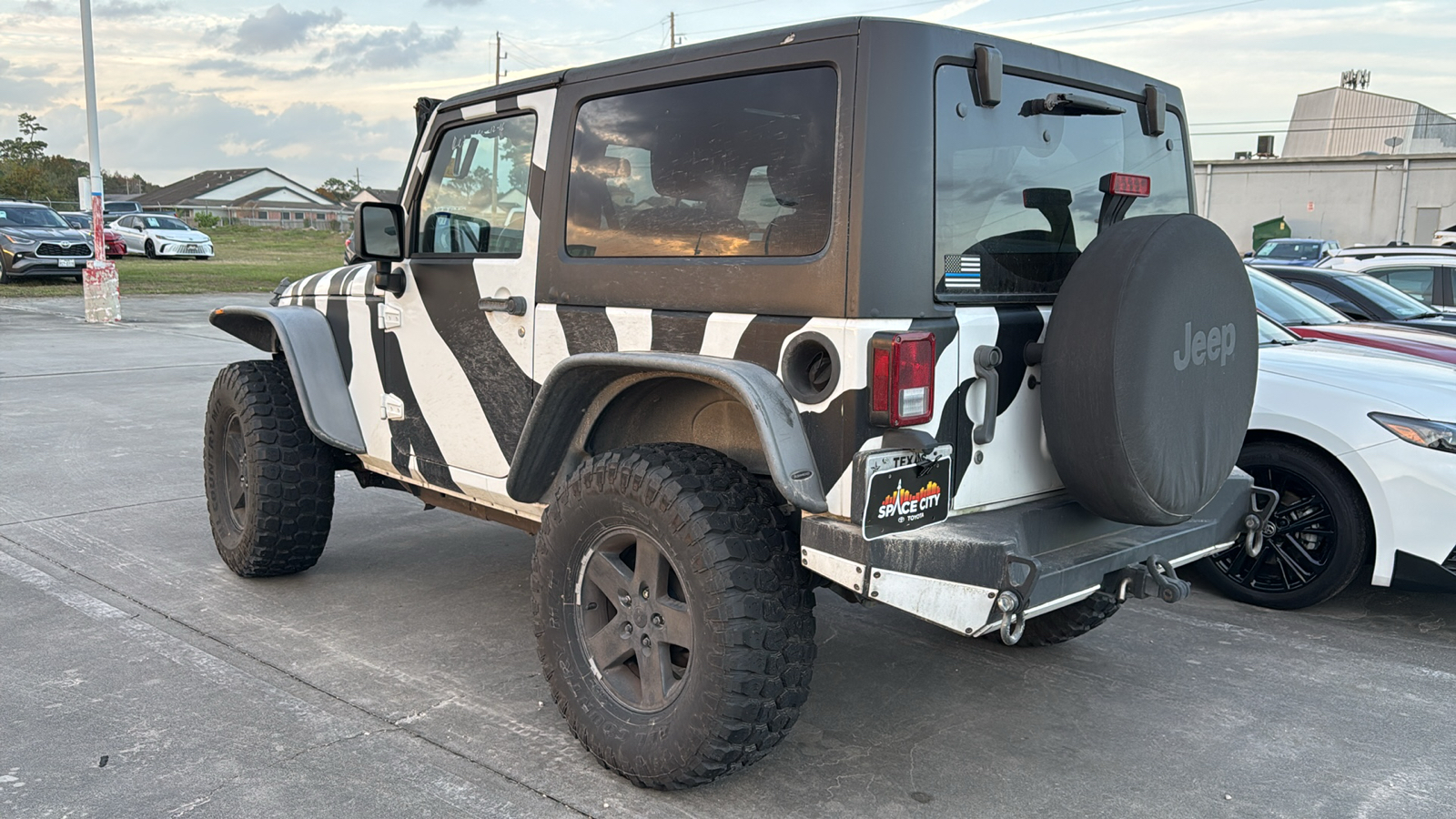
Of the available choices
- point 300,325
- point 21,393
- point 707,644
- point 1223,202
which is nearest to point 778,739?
point 707,644

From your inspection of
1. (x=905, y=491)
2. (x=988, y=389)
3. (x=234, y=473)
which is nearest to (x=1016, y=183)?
(x=988, y=389)

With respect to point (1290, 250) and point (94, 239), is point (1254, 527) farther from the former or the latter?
point (1290, 250)

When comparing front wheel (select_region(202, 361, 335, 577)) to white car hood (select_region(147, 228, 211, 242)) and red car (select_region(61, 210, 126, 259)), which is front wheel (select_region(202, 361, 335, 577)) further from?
white car hood (select_region(147, 228, 211, 242))

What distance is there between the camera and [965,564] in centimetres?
280

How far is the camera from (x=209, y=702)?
3.63 meters

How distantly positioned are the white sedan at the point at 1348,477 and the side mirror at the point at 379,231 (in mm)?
3676

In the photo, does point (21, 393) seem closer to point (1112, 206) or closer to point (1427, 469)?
point (1112, 206)

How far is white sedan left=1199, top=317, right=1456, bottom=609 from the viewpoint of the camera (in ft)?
14.8

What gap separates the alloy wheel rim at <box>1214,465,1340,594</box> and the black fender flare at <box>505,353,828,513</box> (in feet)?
9.19

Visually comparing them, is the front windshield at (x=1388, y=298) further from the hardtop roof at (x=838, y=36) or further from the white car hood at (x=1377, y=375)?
the hardtop roof at (x=838, y=36)

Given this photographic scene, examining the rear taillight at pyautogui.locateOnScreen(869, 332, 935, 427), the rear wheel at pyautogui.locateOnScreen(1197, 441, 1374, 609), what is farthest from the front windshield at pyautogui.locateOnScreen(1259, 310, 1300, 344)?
the rear taillight at pyautogui.locateOnScreen(869, 332, 935, 427)

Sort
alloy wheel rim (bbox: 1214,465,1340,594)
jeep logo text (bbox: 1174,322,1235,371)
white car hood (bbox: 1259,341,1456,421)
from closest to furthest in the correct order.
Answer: jeep logo text (bbox: 1174,322,1235,371) → white car hood (bbox: 1259,341,1456,421) → alloy wheel rim (bbox: 1214,465,1340,594)

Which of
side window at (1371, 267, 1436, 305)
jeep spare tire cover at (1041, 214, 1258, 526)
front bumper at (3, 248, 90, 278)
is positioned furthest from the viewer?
front bumper at (3, 248, 90, 278)

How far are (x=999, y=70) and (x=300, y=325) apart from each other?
311 centimetres
